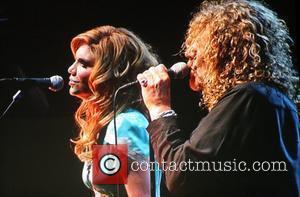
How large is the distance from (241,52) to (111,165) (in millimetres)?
752

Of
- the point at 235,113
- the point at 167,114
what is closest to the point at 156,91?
the point at 167,114

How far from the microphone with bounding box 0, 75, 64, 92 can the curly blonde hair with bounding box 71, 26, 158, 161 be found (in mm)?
146

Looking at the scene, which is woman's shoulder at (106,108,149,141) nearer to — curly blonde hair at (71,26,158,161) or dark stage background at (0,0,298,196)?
curly blonde hair at (71,26,158,161)

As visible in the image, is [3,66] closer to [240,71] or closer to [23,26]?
[23,26]

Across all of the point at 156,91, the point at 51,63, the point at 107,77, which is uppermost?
the point at 51,63

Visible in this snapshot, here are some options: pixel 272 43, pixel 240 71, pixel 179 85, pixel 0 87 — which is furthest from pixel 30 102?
pixel 272 43

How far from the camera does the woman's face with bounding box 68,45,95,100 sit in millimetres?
2311

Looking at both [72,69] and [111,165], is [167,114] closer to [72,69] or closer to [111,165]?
[111,165]

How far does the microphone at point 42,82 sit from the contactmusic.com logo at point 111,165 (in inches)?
15.0

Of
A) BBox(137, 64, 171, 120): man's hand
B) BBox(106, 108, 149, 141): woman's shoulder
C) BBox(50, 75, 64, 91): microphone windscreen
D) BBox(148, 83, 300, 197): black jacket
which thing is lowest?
BBox(148, 83, 300, 197): black jacket

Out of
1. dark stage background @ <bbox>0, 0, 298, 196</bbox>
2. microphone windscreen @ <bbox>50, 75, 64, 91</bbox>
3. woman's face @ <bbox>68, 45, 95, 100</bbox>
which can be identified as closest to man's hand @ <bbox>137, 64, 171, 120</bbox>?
dark stage background @ <bbox>0, 0, 298, 196</bbox>

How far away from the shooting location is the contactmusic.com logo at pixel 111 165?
2.20m

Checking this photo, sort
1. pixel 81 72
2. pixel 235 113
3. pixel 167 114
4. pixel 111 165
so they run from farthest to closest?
pixel 81 72 → pixel 111 165 → pixel 167 114 → pixel 235 113

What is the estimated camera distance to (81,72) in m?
2.33
